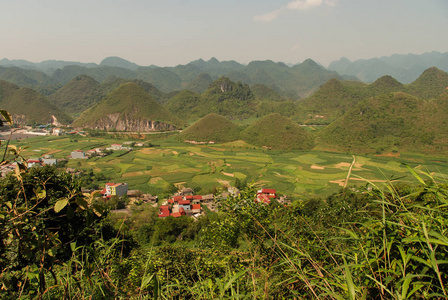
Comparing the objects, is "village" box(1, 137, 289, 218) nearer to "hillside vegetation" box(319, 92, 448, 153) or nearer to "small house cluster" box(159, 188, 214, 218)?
"small house cluster" box(159, 188, 214, 218)

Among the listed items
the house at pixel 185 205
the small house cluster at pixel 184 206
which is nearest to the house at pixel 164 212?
the small house cluster at pixel 184 206

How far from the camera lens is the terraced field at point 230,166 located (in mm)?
23875

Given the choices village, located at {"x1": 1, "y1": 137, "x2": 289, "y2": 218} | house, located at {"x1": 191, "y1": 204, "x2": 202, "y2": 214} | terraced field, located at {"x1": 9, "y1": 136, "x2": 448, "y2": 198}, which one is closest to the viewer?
village, located at {"x1": 1, "y1": 137, "x2": 289, "y2": 218}

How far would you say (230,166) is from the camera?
30.5 metres

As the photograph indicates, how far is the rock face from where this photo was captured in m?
62.7

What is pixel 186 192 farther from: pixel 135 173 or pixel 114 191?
pixel 135 173

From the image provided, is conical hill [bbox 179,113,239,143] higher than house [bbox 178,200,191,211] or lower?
higher

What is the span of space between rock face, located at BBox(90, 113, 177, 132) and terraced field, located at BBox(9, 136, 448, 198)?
818 inches

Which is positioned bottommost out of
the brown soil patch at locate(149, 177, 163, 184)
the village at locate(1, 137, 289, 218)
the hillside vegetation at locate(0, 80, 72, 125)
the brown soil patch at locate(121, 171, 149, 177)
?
the brown soil patch at locate(149, 177, 163, 184)

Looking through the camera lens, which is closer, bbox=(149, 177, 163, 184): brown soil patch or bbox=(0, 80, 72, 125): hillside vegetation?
bbox=(149, 177, 163, 184): brown soil patch

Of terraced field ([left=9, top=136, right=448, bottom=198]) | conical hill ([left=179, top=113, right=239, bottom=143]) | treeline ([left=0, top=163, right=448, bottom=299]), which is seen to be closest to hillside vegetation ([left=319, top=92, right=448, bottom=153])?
terraced field ([left=9, top=136, right=448, bottom=198])

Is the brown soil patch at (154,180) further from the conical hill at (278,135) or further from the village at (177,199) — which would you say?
the conical hill at (278,135)

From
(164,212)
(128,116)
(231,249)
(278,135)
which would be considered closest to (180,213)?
(164,212)

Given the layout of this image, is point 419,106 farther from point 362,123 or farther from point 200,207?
point 200,207
